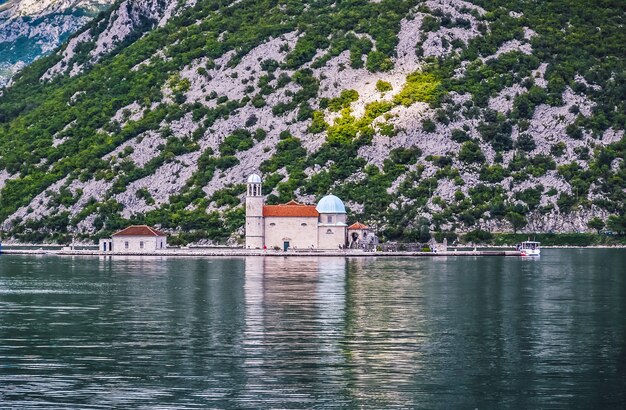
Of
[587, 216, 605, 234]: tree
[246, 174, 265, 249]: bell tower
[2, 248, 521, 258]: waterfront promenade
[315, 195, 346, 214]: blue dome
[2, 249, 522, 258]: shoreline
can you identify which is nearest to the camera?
[2, 249, 522, 258]: shoreline

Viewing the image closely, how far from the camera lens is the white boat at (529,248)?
14588 cm

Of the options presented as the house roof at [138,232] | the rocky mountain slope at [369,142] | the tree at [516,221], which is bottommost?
the house roof at [138,232]

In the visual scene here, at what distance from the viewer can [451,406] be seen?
1929 inches

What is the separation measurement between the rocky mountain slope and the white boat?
11.8 metres

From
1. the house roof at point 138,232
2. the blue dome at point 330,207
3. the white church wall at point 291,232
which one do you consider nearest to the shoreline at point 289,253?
the house roof at point 138,232

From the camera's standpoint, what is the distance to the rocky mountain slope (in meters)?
168

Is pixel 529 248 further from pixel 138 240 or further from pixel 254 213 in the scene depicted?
pixel 138 240

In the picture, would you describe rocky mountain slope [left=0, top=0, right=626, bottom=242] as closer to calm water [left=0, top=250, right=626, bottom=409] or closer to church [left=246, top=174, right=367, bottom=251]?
church [left=246, top=174, right=367, bottom=251]

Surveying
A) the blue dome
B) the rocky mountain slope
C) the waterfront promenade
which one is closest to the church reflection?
the waterfront promenade

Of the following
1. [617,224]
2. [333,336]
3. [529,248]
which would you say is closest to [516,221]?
[617,224]

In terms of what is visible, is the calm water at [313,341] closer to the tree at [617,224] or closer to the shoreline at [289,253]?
the shoreline at [289,253]

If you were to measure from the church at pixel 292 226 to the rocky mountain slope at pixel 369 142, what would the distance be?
1148 cm

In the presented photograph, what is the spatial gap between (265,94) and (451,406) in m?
143

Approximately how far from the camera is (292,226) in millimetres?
150125
